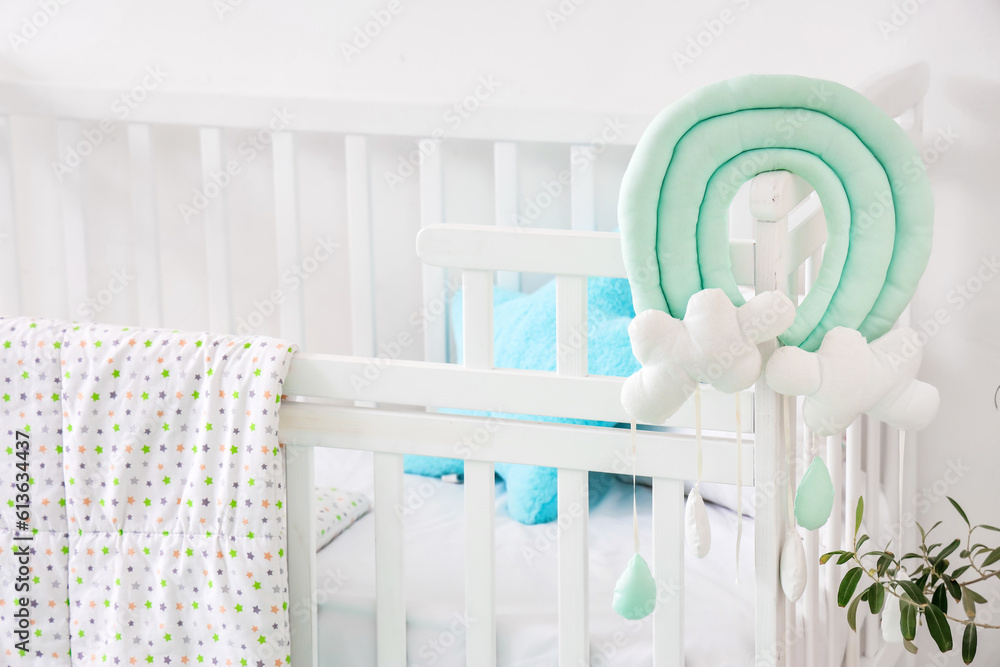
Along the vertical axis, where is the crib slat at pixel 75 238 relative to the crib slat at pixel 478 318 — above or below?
above

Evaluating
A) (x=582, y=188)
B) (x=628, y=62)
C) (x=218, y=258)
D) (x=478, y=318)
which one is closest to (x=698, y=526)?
(x=478, y=318)

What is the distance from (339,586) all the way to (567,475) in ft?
1.04

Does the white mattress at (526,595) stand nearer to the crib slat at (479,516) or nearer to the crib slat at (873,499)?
the crib slat at (479,516)

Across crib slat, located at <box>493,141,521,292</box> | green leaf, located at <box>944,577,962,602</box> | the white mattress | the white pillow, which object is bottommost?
the white mattress

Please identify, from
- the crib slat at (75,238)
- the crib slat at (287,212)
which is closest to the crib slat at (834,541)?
the crib slat at (287,212)

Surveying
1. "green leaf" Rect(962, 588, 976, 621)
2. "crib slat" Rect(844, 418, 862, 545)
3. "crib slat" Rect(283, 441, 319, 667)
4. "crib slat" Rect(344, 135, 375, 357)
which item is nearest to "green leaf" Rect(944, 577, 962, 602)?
"green leaf" Rect(962, 588, 976, 621)

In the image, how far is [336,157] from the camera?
1628mm

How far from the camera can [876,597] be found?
35.7 inches

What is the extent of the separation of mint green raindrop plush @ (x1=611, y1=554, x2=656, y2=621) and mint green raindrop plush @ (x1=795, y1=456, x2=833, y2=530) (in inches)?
5.0

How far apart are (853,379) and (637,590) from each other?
0.79 ft

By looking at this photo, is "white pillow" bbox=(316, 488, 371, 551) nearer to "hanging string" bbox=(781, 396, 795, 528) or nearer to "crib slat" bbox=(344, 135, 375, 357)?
"crib slat" bbox=(344, 135, 375, 357)

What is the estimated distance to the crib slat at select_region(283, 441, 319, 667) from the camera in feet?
3.10

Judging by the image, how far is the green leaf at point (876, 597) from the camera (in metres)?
0.90

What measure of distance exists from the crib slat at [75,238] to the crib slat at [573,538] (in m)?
1.06
